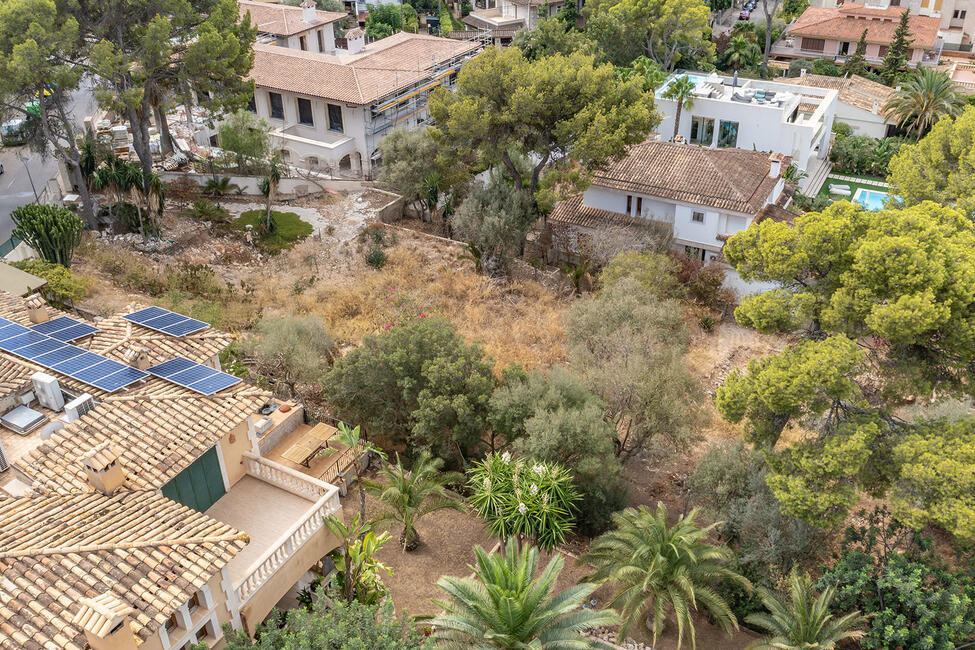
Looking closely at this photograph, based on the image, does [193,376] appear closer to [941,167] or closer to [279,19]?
[941,167]

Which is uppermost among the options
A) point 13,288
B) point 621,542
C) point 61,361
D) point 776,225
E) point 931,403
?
point 776,225

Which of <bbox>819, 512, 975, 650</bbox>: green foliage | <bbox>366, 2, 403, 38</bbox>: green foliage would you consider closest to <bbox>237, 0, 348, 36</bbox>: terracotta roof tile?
<bbox>366, 2, 403, 38</bbox>: green foliage

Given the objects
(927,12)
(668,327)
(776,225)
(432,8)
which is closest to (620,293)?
(668,327)

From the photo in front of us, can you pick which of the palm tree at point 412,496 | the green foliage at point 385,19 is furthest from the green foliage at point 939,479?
the green foliage at point 385,19

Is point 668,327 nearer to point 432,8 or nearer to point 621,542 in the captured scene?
point 621,542

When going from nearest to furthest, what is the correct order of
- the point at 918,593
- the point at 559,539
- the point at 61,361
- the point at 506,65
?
the point at 918,593 → the point at 61,361 → the point at 559,539 → the point at 506,65

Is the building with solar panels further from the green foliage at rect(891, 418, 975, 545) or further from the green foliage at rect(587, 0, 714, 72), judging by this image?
the green foliage at rect(587, 0, 714, 72)

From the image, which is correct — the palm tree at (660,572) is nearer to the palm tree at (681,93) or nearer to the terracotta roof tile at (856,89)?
the palm tree at (681,93)
